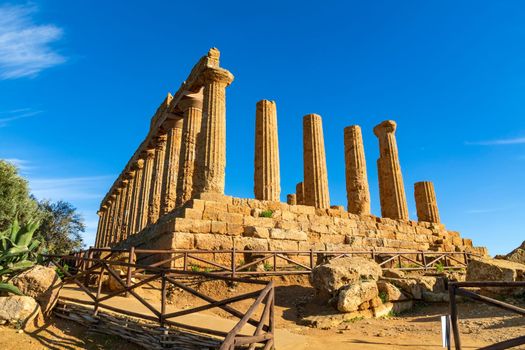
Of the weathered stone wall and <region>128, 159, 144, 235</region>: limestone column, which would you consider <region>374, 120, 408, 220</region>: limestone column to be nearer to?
the weathered stone wall

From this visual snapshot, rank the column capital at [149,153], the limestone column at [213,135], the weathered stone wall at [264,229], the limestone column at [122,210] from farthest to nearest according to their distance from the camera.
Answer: the limestone column at [122,210] < the column capital at [149,153] < the limestone column at [213,135] < the weathered stone wall at [264,229]

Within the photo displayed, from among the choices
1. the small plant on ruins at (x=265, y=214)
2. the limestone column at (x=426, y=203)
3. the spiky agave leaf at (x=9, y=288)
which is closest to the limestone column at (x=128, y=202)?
the small plant on ruins at (x=265, y=214)

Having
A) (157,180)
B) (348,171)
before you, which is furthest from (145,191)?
(348,171)

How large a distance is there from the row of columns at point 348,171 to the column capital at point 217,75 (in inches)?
116

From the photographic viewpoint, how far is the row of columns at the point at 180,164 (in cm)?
1452

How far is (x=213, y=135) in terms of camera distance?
14766mm

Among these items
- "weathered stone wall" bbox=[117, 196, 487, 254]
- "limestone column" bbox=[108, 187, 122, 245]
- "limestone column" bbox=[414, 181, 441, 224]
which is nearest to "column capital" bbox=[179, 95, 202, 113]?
"weathered stone wall" bbox=[117, 196, 487, 254]

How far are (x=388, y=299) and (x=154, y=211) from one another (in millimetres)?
15745

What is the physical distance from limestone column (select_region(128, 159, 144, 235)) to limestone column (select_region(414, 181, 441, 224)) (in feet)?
61.3

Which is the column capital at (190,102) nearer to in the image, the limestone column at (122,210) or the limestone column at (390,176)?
the limestone column at (122,210)

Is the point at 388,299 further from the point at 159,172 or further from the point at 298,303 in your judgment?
the point at 159,172

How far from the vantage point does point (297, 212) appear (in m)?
14.7

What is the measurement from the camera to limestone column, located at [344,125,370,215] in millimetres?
19797

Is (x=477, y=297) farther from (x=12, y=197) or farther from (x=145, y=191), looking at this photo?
(x=12, y=197)
